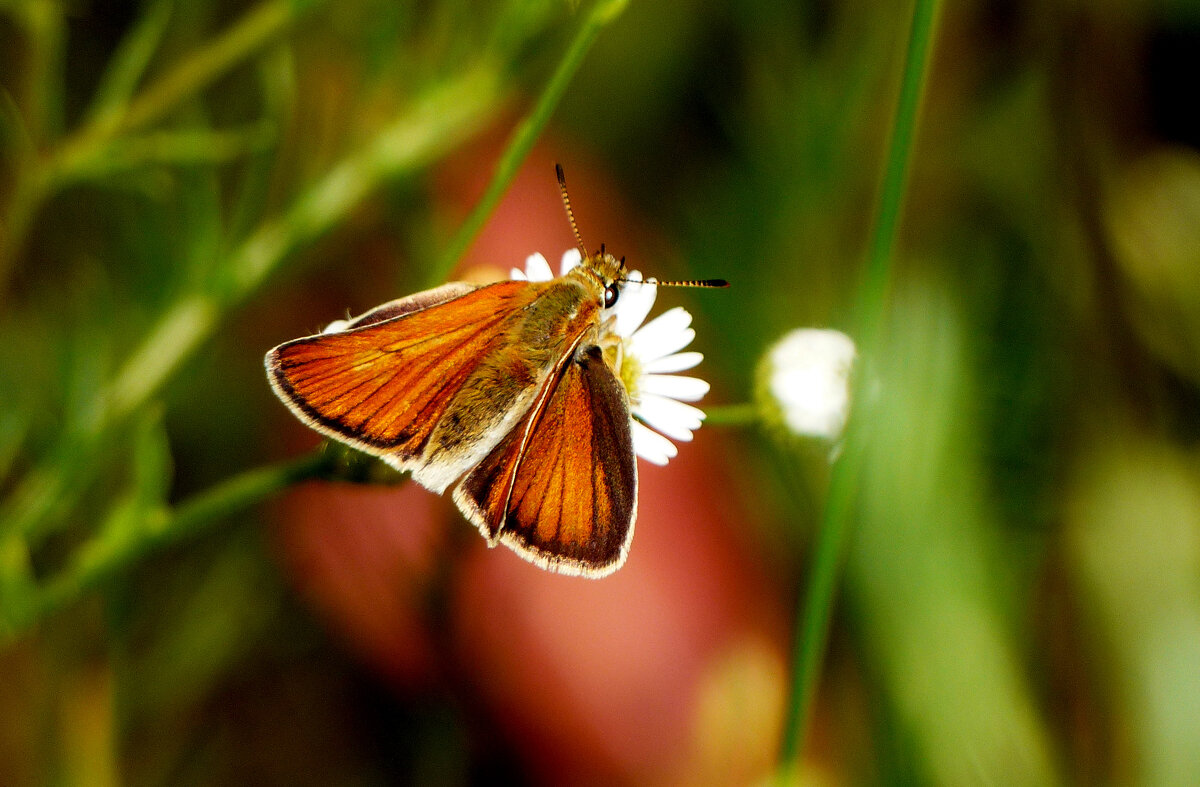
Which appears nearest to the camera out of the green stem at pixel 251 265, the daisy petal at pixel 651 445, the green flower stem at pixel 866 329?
the green flower stem at pixel 866 329

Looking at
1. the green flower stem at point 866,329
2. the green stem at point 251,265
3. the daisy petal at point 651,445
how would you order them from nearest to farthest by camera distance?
1. the green flower stem at point 866,329
2. the daisy petal at point 651,445
3. the green stem at point 251,265

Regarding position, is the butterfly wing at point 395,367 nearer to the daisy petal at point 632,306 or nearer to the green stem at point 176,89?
the daisy petal at point 632,306

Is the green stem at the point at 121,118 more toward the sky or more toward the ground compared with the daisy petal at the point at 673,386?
more toward the sky

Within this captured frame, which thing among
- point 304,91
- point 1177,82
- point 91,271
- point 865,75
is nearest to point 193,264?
point 91,271

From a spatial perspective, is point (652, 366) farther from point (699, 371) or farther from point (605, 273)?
point (699, 371)

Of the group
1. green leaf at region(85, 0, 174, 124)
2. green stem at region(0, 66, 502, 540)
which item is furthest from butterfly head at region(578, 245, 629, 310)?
green leaf at region(85, 0, 174, 124)

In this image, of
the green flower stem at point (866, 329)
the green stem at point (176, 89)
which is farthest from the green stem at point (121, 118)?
the green flower stem at point (866, 329)
